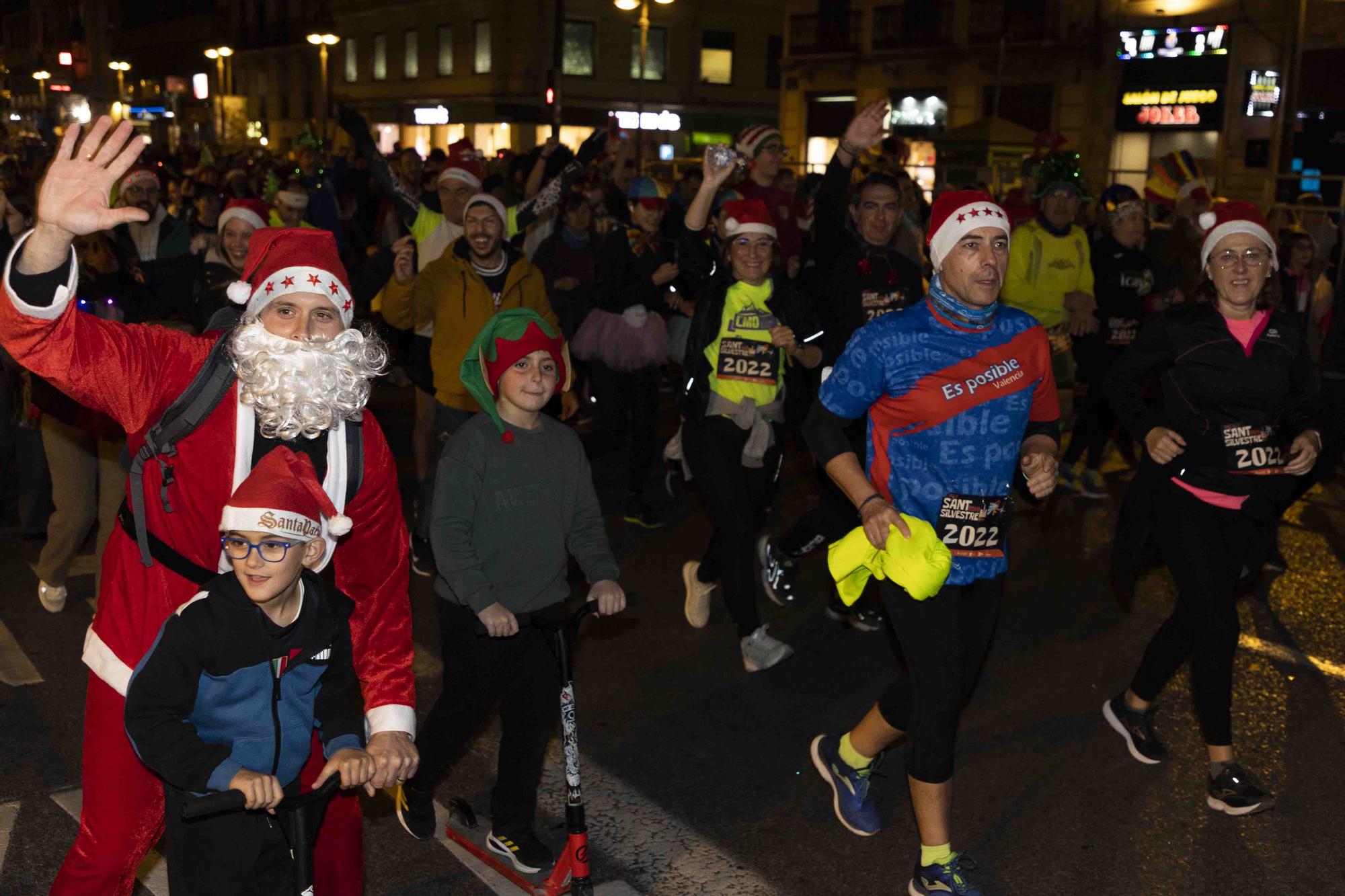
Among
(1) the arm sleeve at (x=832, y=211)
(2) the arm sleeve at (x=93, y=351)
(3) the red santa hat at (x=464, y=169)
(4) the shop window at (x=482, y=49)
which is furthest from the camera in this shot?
(4) the shop window at (x=482, y=49)

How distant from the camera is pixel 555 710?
4.58 meters

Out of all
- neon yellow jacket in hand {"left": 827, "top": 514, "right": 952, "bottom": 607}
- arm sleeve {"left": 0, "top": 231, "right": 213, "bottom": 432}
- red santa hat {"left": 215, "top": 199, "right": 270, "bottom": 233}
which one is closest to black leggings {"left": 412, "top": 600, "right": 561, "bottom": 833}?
neon yellow jacket in hand {"left": 827, "top": 514, "right": 952, "bottom": 607}

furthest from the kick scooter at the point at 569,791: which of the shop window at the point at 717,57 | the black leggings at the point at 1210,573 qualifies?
the shop window at the point at 717,57

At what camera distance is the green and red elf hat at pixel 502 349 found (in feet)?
14.6

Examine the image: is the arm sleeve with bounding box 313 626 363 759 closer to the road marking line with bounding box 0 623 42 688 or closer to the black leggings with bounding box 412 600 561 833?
the black leggings with bounding box 412 600 561 833

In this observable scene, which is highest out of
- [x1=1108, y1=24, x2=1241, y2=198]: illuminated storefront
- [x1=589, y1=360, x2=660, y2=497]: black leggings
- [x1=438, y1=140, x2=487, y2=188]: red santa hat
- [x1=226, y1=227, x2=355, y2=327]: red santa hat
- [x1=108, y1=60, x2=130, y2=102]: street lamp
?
[x1=108, y1=60, x2=130, y2=102]: street lamp

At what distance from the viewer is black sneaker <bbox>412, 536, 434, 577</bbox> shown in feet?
25.0

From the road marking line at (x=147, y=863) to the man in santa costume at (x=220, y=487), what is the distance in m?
1.12

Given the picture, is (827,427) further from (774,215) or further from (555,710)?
(774,215)

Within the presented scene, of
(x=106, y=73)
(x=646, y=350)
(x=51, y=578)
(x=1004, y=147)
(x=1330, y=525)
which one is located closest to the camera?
(x=51, y=578)

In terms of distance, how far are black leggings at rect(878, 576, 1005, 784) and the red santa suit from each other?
1728 millimetres

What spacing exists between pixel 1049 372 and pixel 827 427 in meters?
0.78

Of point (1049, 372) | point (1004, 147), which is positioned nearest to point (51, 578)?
point (1049, 372)

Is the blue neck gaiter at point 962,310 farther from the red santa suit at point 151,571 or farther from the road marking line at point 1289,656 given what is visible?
the road marking line at point 1289,656
